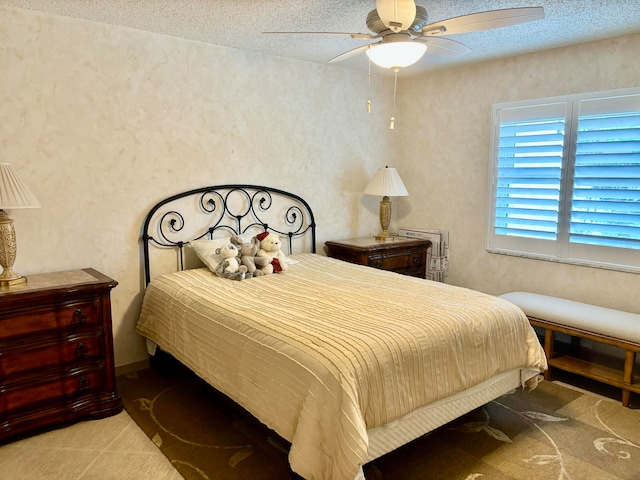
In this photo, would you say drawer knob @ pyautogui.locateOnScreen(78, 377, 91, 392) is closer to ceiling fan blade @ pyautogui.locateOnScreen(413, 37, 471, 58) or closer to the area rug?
the area rug

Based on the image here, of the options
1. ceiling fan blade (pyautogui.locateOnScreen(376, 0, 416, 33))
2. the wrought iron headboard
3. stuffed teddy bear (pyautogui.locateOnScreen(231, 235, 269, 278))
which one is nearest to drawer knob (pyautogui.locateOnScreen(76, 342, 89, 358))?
the wrought iron headboard

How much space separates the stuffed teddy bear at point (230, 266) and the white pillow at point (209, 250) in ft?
0.15

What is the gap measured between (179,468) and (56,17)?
2.72 metres

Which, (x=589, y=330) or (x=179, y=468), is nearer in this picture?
(x=179, y=468)

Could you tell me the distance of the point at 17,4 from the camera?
2.61 m

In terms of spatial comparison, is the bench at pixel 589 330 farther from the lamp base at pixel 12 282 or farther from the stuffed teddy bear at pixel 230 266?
the lamp base at pixel 12 282

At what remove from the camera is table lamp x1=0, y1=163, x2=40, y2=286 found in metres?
2.41

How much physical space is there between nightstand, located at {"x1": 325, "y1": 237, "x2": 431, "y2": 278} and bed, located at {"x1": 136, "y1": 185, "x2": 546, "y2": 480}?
0.58 m

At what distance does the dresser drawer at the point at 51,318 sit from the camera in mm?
2371

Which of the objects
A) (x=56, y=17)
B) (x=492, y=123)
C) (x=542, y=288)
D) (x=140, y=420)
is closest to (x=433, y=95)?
(x=492, y=123)

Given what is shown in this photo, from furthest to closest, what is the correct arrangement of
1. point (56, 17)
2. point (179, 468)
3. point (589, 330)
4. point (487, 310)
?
point (589, 330), point (56, 17), point (487, 310), point (179, 468)

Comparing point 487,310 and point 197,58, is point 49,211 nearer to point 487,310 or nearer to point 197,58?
point 197,58

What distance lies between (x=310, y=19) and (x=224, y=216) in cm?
161

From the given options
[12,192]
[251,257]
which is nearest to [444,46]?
[251,257]
